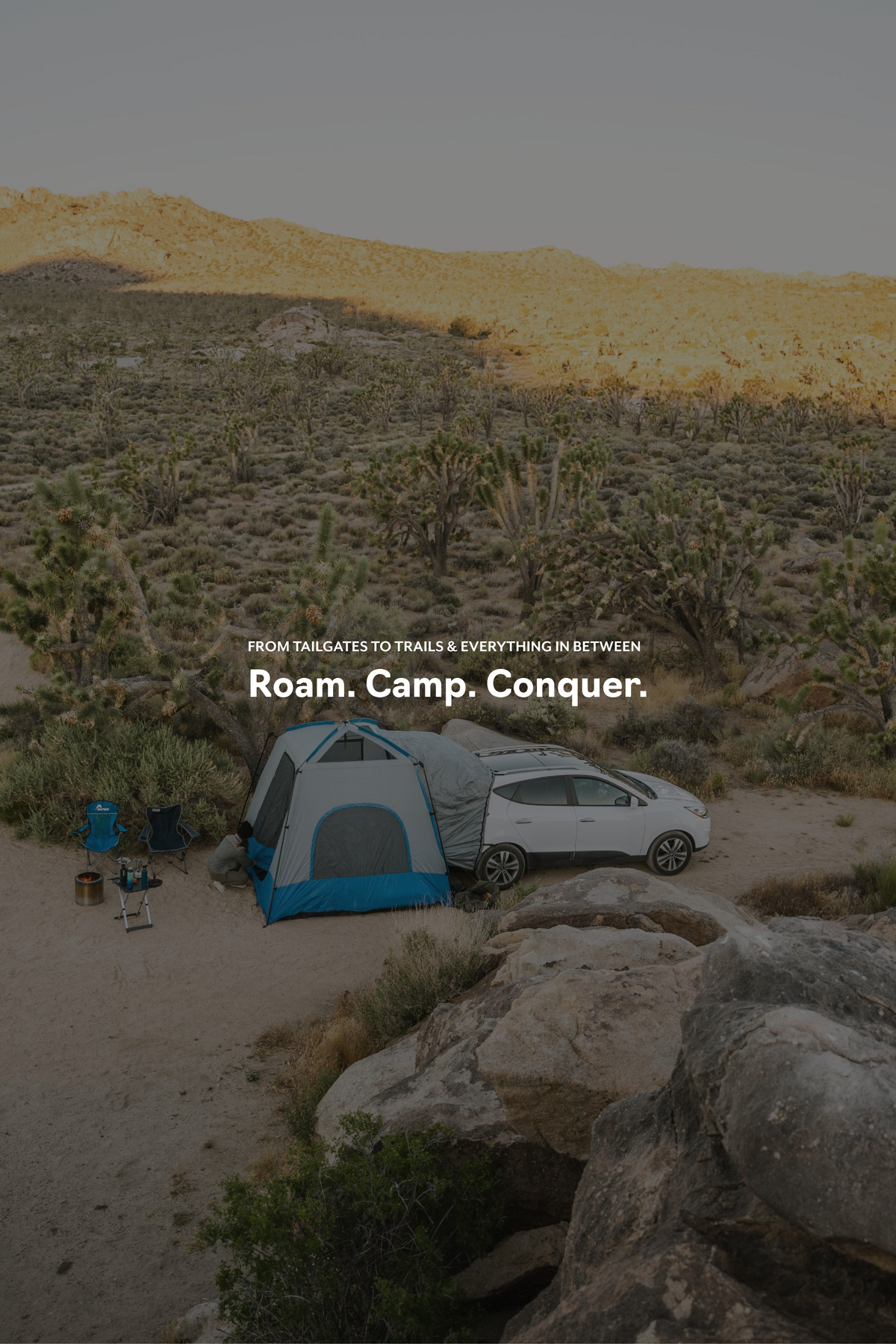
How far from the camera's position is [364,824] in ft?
32.9

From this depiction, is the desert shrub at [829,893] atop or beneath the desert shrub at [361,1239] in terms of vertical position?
beneath

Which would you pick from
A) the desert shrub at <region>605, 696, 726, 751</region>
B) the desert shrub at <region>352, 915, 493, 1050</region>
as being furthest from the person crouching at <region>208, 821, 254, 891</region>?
the desert shrub at <region>605, 696, 726, 751</region>

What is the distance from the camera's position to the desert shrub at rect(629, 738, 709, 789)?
1376 centimetres

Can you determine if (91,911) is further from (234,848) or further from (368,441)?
(368,441)

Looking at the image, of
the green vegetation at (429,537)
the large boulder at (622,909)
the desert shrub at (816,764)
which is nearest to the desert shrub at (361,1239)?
the large boulder at (622,909)

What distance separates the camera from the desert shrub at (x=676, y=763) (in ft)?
45.1

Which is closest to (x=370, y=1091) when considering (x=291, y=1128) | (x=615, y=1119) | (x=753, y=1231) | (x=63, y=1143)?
(x=291, y=1128)

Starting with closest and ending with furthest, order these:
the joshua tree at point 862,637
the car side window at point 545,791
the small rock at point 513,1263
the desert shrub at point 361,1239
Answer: the desert shrub at point 361,1239
the small rock at point 513,1263
the car side window at point 545,791
the joshua tree at point 862,637

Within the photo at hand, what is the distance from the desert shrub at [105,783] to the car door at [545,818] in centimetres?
387

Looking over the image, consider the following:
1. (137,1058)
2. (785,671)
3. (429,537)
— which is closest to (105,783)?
(137,1058)

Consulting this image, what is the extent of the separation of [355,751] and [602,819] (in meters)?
3.10

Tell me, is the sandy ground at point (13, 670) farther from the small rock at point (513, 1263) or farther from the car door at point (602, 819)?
the small rock at point (513, 1263)

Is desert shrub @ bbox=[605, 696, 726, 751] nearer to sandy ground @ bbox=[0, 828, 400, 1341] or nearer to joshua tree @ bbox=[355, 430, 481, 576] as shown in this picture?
sandy ground @ bbox=[0, 828, 400, 1341]

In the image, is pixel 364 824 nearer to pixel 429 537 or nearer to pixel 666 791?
pixel 666 791
